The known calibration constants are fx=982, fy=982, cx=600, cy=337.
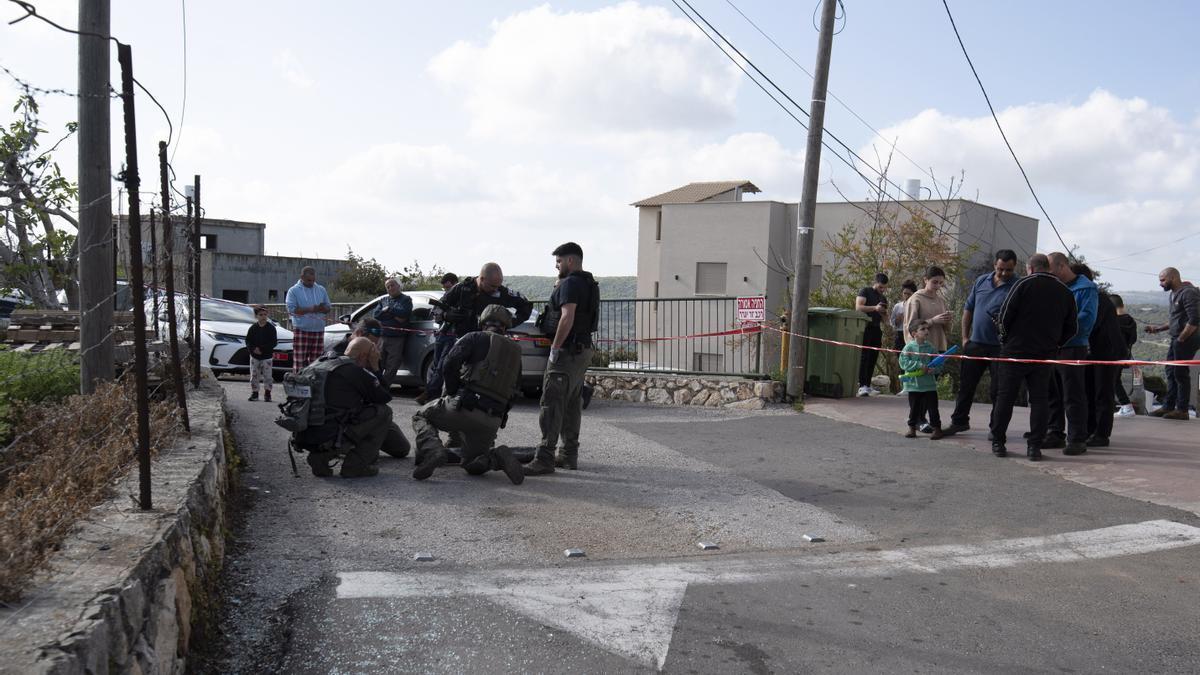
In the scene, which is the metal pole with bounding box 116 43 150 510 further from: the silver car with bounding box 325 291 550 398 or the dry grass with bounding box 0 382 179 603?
the silver car with bounding box 325 291 550 398

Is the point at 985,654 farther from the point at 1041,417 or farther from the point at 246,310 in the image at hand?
the point at 246,310

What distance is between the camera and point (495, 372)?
23.8 feet

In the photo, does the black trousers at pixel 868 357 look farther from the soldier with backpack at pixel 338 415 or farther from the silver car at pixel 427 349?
the soldier with backpack at pixel 338 415

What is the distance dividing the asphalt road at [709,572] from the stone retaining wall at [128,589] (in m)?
0.32

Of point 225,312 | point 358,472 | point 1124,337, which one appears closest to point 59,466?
point 358,472

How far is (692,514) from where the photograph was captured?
653 centimetres

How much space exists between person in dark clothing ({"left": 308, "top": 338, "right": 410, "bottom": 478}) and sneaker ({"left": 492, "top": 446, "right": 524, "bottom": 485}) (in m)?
0.93

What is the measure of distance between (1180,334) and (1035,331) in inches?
151

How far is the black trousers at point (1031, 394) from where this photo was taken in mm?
8109

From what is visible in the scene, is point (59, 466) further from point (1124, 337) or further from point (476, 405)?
point (1124, 337)

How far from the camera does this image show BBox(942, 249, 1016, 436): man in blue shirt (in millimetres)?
8773

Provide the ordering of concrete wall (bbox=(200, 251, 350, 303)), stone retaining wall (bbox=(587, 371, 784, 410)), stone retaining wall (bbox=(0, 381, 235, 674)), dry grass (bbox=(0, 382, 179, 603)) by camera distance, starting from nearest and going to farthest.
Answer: stone retaining wall (bbox=(0, 381, 235, 674)) < dry grass (bbox=(0, 382, 179, 603)) < stone retaining wall (bbox=(587, 371, 784, 410)) < concrete wall (bbox=(200, 251, 350, 303))

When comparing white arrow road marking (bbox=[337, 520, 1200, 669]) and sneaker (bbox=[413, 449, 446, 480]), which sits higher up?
sneaker (bbox=[413, 449, 446, 480])

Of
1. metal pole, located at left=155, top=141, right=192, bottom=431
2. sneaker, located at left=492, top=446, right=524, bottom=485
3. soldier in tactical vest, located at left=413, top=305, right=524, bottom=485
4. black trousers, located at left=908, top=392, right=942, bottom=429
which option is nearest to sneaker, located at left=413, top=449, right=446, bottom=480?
soldier in tactical vest, located at left=413, top=305, right=524, bottom=485
